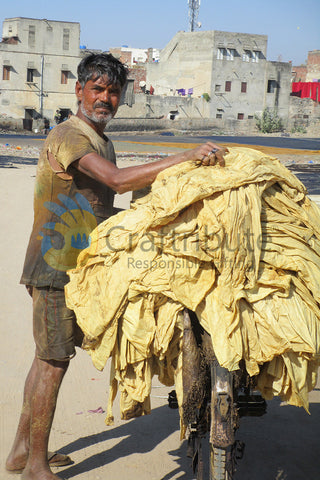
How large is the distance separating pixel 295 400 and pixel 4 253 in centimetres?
546

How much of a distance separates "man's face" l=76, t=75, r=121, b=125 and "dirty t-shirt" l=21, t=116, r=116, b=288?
0.06m

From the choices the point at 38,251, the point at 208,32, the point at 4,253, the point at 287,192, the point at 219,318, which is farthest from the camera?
the point at 208,32

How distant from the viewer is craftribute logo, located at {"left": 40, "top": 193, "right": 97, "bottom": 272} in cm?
284

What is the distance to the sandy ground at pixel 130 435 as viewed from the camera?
3189mm

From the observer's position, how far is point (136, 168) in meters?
2.51

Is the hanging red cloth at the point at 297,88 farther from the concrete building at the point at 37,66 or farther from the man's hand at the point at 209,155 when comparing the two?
the man's hand at the point at 209,155

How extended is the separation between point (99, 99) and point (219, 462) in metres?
1.76

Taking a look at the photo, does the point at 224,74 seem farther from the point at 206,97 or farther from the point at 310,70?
the point at 310,70

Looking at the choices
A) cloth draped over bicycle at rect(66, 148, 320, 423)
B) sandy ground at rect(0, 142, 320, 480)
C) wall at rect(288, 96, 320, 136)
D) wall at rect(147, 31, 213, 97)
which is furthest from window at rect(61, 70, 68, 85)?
cloth draped over bicycle at rect(66, 148, 320, 423)

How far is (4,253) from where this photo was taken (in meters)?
7.20

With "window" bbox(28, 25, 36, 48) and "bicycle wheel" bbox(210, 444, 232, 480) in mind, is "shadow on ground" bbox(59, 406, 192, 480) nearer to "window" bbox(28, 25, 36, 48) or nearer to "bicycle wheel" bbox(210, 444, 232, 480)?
"bicycle wheel" bbox(210, 444, 232, 480)

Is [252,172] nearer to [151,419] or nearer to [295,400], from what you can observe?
[295,400]

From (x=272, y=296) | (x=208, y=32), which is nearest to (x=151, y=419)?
(x=272, y=296)

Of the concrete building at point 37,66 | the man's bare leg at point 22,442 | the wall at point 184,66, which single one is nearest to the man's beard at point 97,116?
the man's bare leg at point 22,442
